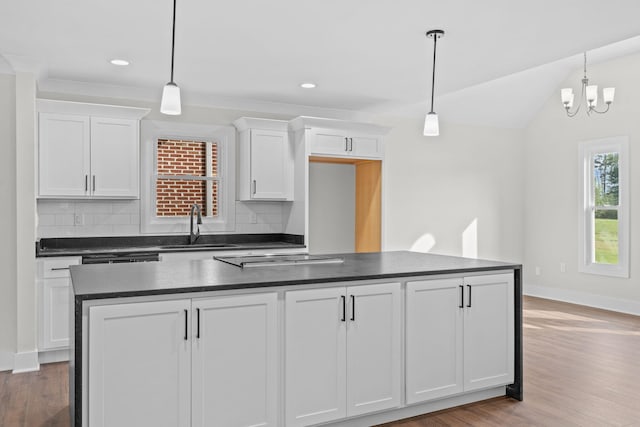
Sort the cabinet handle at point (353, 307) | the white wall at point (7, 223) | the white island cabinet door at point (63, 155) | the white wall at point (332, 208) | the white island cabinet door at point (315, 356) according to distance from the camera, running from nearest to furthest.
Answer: the white island cabinet door at point (315, 356) → the cabinet handle at point (353, 307) → the white wall at point (7, 223) → the white island cabinet door at point (63, 155) → the white wall at point (332, 208)

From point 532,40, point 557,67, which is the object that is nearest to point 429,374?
point 532,40

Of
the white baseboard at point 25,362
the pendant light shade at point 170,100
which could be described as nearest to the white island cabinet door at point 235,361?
the pendant light shade at point 170,100

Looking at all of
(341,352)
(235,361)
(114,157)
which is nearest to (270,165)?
(114,157)

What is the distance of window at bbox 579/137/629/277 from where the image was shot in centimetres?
641

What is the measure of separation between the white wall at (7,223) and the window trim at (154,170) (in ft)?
Result: 4.13

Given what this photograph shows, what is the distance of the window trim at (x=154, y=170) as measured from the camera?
5.27 metres

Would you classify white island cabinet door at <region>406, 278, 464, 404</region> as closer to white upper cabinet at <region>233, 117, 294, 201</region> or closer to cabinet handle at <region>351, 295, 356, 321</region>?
cabinet handle at <region>351, 295, 356, 321</region>

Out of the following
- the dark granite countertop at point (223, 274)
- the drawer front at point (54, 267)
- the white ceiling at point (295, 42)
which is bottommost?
the drawer front at point (54, 267)

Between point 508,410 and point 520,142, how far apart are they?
5.32m

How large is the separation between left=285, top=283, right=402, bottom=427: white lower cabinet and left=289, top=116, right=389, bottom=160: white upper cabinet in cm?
283

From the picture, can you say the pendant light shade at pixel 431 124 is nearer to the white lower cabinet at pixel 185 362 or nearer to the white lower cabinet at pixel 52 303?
the white lower cabinet at pixel 185 362

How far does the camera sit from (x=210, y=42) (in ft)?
12.4

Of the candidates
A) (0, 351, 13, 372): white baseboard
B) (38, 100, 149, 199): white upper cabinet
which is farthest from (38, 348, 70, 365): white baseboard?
(38, 100, 149, 199): white upper cabinet

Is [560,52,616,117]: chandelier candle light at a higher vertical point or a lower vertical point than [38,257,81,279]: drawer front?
higher
